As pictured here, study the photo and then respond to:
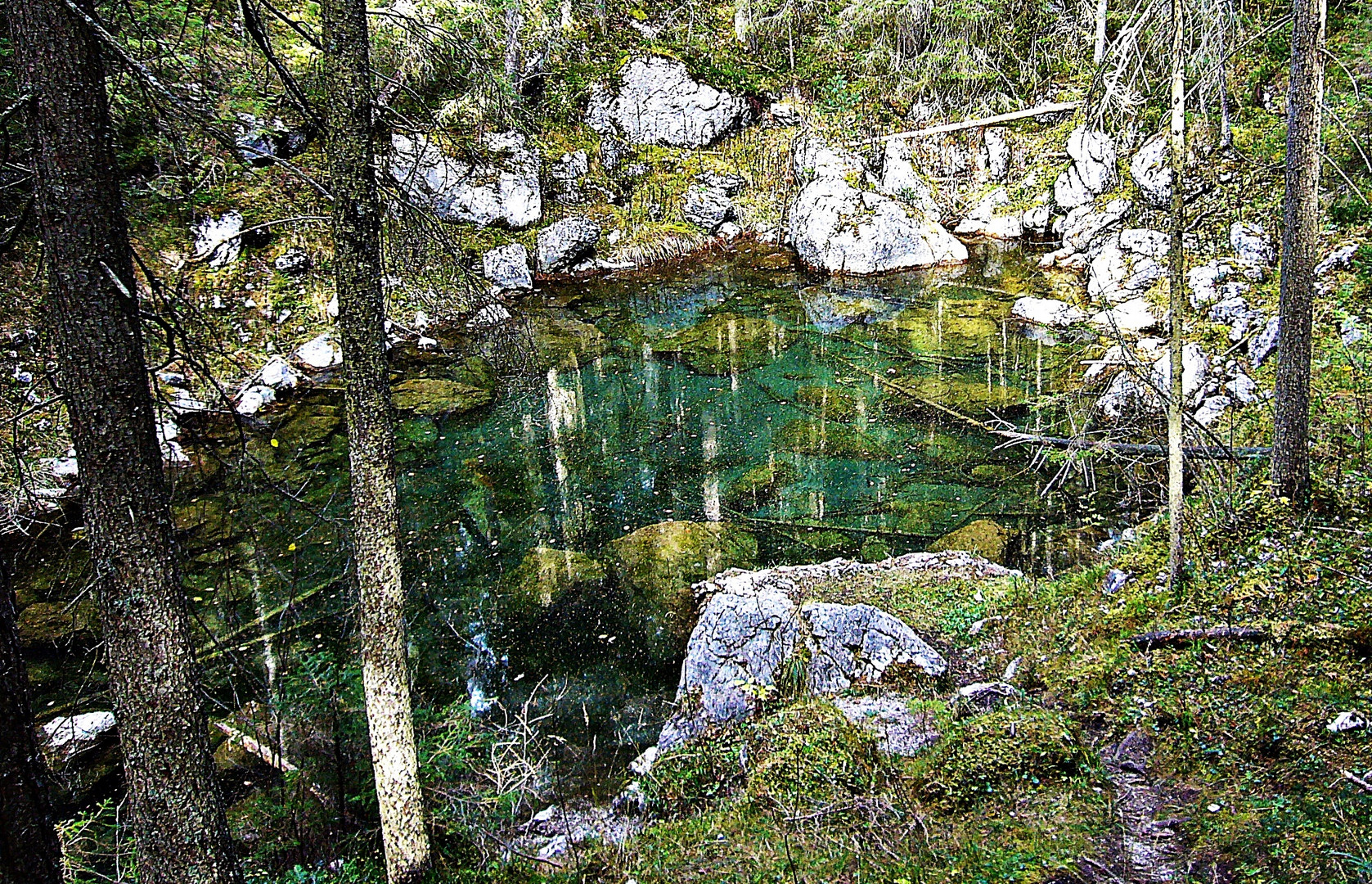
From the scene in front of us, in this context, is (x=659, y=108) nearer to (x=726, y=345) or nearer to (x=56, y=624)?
(x=726, y=345)

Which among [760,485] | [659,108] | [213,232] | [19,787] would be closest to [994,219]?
[659,108]

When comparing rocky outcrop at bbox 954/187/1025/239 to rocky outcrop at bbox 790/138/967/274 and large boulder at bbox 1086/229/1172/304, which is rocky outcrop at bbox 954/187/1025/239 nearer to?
rocky outcrop at bbox 790/138/967/274

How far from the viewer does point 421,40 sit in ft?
13.4

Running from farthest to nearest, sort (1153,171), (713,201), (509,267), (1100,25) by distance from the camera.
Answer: (713,201)
(509,267)
(1100,25)
(1153,171)

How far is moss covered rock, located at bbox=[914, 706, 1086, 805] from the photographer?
4863mm

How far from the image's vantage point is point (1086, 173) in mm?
18938

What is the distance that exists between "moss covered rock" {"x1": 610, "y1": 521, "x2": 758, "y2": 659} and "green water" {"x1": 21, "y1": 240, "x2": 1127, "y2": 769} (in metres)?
0.13

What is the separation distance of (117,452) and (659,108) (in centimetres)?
2196

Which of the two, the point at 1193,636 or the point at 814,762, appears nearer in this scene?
the point at 814,762

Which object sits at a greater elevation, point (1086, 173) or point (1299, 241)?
point (1086, 173)

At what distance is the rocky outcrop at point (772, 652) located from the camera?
6.64 m

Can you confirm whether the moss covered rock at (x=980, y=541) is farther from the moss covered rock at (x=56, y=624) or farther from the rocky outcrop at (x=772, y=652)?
the moss covered rock at (x=56, y=624)

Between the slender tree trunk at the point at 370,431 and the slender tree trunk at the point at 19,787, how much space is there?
62.7 inches

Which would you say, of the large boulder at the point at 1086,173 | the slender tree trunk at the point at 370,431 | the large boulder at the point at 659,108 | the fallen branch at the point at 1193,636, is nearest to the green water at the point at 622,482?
the slender tree trunk at the point at 370,431
